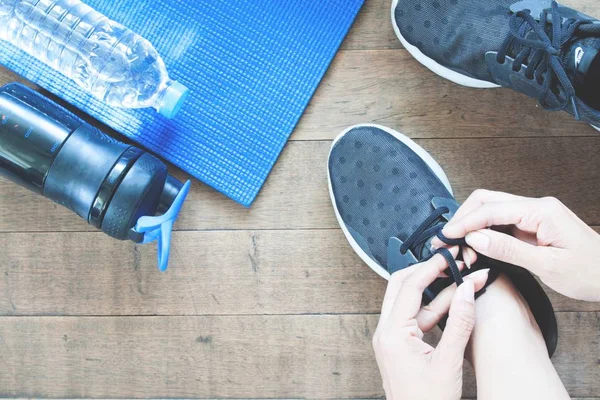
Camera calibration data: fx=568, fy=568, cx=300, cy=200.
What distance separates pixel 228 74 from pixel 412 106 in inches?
11.9

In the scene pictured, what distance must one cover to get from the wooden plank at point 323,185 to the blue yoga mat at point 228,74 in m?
0.03

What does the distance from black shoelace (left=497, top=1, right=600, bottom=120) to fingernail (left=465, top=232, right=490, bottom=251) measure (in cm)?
24

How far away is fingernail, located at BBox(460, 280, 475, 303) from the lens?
0.66 m

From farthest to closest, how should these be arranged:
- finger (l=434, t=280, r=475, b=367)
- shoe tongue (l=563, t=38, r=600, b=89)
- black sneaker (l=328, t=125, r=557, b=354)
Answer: black sneaker (l=328, t=125, r=557, b=354) < shoe tongue (l=563, t=38, r=600, b=89) < finger (l=434, t=280, r=475, b=367)

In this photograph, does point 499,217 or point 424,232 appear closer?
point 499,217

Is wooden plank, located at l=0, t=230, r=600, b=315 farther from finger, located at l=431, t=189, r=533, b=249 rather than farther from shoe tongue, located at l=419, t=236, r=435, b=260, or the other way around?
finger, located at l=431, t=189, r=533, b=249

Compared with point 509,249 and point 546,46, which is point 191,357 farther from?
point 546,46

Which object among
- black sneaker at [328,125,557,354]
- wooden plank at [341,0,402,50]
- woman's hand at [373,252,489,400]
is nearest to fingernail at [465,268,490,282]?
woman's hand at [373,252,489,400]

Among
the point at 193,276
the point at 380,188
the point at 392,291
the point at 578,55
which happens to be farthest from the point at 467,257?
the point at 193,276

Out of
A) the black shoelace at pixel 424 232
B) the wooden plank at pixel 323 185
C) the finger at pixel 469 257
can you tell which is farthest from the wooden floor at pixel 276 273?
the finger at pixel 469 257

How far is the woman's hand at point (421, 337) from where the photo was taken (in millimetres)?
645

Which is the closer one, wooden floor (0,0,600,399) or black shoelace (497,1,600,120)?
black shoelace (497,1,600,120)

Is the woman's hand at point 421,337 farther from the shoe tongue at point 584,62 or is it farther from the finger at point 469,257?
the shoe tongue at point 584,62

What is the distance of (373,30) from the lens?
36.5 inches
